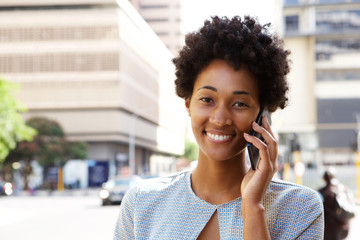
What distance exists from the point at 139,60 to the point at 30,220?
4945 cm

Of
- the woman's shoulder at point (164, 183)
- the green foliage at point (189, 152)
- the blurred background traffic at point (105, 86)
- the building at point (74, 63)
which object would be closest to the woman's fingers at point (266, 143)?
the woman's shoulder at point (164, 183)

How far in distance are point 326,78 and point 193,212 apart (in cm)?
7954

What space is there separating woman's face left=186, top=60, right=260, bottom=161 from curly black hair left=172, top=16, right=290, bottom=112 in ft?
0.11

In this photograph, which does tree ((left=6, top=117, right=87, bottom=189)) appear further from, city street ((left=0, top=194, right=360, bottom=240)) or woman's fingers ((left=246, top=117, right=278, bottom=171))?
woman's fingers ((left=246, top=117, right=278, bottom=171))

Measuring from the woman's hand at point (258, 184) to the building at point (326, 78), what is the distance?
239ft

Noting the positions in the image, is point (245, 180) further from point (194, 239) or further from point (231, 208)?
point (194, 239)

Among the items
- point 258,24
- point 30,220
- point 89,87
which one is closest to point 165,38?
point 89,87

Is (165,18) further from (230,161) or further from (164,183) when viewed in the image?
(230,161)

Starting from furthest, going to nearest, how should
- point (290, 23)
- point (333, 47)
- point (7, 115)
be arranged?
point (333, 47)
point (290, 23)
point (7, 115)

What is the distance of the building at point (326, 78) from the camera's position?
76.4 metres

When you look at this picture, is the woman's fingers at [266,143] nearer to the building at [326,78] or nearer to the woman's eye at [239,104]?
the woman's eye at [239,104]

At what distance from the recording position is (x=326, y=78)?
261 ft

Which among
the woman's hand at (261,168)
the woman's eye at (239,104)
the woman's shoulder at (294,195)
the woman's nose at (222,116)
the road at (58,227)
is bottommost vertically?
the road at (58,227)

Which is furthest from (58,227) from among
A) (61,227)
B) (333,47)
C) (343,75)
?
(343,75)
